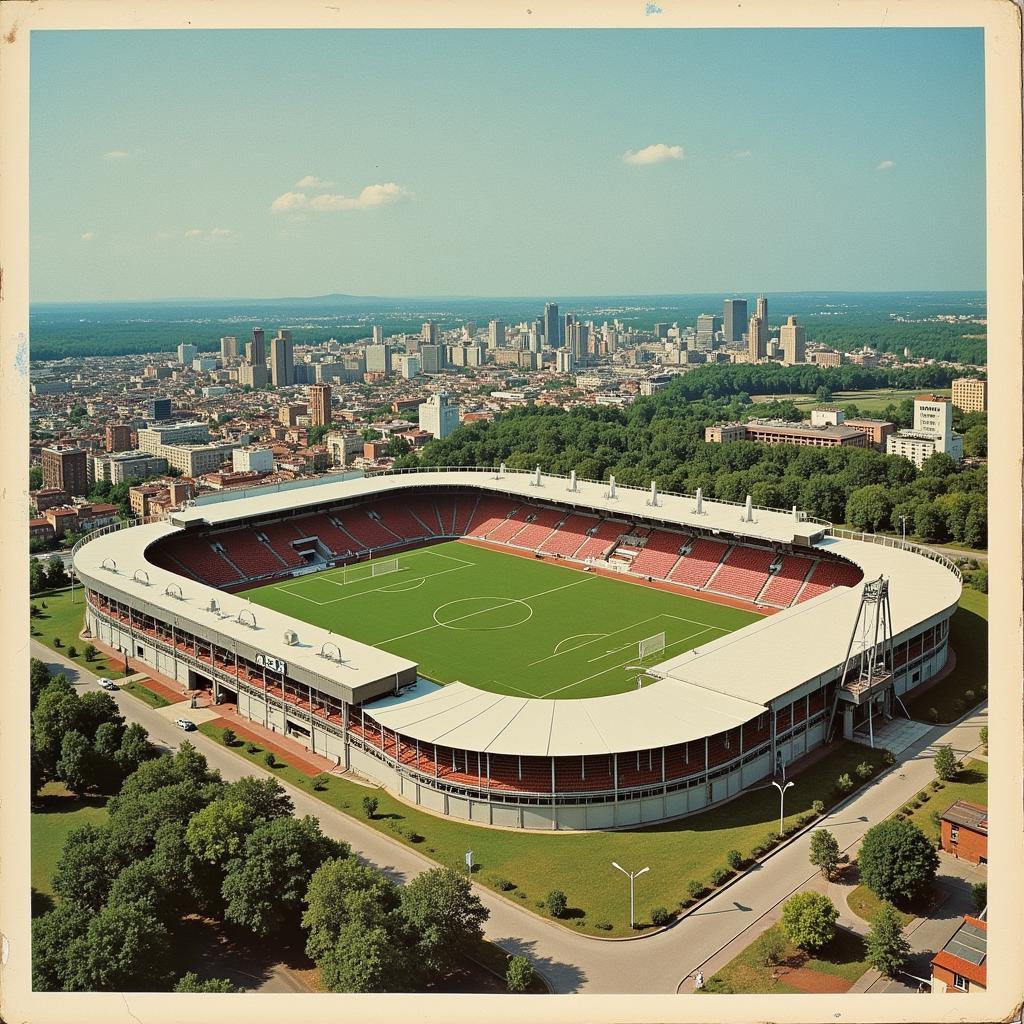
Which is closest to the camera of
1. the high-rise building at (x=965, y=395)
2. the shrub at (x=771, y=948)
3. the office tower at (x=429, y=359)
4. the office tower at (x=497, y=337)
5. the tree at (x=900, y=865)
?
the shrub at (x=771, y=948)

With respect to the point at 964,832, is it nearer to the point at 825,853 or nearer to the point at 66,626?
the point at 825,853

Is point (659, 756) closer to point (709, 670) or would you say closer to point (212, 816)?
point (709, 670)

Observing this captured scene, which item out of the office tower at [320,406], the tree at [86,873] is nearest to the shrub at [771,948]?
the tree at [86,873]

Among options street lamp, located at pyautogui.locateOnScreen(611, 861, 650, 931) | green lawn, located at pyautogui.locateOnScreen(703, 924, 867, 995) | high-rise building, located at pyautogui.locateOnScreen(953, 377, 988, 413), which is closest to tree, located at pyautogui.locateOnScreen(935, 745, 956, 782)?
green lawn, located at pyautogui.locateOnScreen(703, 924, 867, 995)

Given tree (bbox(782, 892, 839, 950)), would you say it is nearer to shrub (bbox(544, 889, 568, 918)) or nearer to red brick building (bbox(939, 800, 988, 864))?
shrub (bbox(544, 889, 568, 918))

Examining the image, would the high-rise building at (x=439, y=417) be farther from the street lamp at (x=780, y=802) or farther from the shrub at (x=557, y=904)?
the shrub at (x=557, y=904)

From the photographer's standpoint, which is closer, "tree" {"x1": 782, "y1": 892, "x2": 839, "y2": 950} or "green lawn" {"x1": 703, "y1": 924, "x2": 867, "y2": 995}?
"green lawn" {"x1": 703, "y1": 924, "x2": 867, "y2": 995}

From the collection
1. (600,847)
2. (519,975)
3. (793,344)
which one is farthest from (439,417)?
(519,975)
